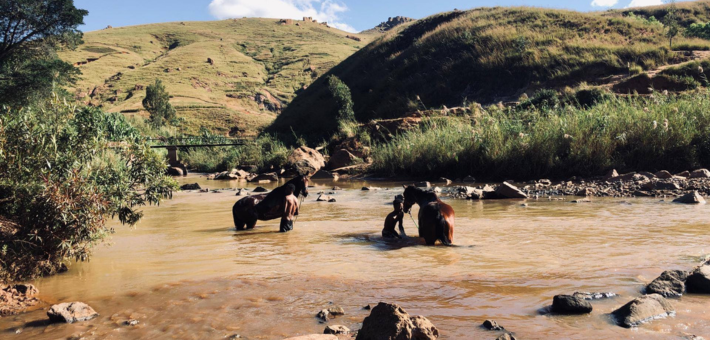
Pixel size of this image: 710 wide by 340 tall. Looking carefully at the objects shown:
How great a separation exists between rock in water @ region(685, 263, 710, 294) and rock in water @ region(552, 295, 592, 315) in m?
1.04

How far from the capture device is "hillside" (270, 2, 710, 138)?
31875mm

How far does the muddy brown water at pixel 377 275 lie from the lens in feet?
12.6

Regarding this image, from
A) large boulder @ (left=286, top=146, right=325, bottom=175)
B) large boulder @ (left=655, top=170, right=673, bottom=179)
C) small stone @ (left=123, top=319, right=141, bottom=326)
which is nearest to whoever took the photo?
small stone @ (left=123, top=319, right=141, bottom=326)

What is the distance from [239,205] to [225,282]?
341cm

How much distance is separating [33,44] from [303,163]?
2227 cm

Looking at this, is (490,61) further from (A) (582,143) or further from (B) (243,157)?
(A) (582,143)

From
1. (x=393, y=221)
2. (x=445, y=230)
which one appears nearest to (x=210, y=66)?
(x=393, y=221)

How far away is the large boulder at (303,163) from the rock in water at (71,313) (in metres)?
17.8

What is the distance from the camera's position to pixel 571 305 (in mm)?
3812

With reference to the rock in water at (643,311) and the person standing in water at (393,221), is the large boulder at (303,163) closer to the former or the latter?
the person standing in water at (393,221)

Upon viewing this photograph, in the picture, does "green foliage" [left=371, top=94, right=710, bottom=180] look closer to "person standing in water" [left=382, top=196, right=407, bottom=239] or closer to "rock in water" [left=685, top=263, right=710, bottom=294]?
"person standing in water" [left=382, top=196, right=407, bottom=239]

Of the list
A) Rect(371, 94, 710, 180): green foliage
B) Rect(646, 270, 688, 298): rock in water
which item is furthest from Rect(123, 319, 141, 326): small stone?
Rect(371, 94, 710, 180): green foliage

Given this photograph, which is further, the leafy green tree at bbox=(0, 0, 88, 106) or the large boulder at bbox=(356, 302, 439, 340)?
the leafy green tree at bbox=(0, 0, 88, 106)

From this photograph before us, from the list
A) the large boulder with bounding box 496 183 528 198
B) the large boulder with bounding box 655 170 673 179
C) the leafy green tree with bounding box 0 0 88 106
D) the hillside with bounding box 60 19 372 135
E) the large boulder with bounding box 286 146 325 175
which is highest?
the hillside with bounding box 60 19 372 135
